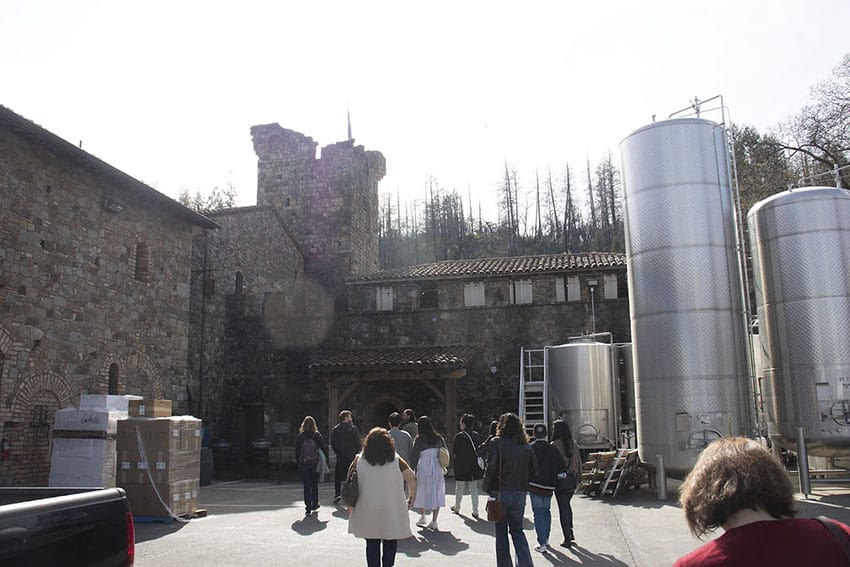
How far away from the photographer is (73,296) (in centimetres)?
1311

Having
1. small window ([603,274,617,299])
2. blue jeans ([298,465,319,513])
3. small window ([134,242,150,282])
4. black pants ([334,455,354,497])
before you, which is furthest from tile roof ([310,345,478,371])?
blue jeans ([298,465,319,513])

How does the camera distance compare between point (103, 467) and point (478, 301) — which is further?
point (478, 301)

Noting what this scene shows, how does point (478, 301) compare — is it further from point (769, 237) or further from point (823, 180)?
point (823, 180)

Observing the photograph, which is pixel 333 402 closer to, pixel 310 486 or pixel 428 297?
pixel 428 297

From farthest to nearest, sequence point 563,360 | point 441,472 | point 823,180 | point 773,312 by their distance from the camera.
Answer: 1. point 823,180
2. point 563,360
3. point 773,312
4. point 441,472

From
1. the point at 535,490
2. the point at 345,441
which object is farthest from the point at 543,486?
the point at 345,441

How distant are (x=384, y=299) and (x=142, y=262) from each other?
359 inches

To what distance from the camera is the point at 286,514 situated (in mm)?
10664

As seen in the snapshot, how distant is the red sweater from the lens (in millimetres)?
1927

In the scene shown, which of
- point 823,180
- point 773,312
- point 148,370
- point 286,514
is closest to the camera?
point 286,514

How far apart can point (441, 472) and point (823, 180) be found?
811 inches

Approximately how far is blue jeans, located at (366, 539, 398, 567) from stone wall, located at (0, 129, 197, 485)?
28.8 ft

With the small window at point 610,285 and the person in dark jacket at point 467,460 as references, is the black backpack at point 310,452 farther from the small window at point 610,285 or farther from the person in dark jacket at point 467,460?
the small window at point 610,285

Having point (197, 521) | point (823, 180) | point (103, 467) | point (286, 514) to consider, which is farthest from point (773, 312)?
point (823, 180)
